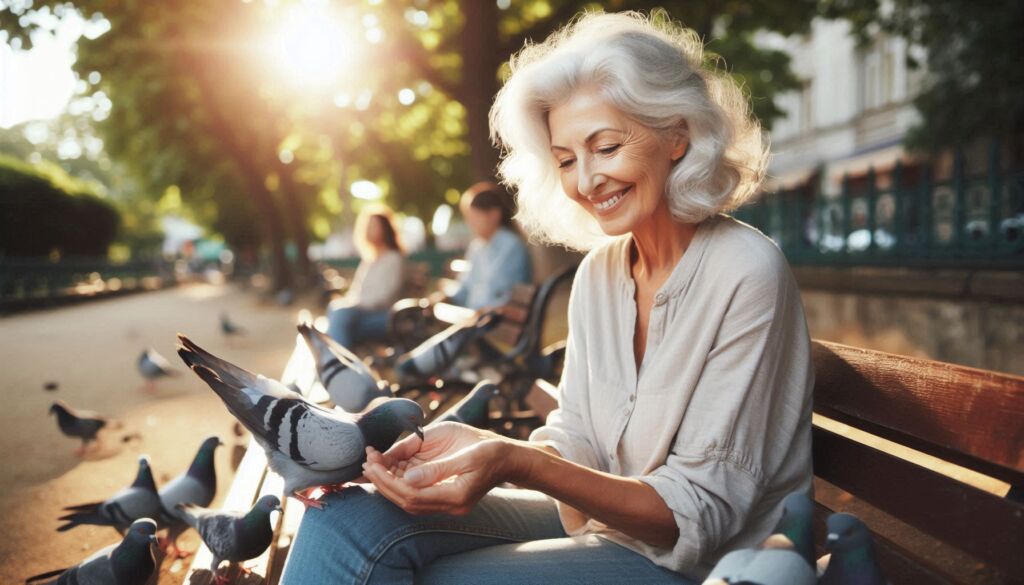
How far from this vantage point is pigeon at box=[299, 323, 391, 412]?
129 inches

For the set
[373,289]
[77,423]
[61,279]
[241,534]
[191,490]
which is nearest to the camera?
[241,534]

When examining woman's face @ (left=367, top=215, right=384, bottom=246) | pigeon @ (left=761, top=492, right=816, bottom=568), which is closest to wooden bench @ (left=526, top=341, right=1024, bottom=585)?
pigeon @ (left=761, top=492, right=816, bottom=568)

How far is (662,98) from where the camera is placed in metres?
1.82

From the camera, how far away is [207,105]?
1641cm

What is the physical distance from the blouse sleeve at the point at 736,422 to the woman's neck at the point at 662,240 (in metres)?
0.30

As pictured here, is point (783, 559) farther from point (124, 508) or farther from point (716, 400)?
point (124, 508)

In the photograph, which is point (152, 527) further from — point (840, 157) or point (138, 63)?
point (840, 157)

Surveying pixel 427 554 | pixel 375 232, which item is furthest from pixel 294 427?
pixel 375 232

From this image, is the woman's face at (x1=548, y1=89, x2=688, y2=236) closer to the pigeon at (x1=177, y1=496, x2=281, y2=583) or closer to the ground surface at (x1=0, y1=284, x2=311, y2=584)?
the pigeon at (x1=177, y1=496, x2=281, y2=583)

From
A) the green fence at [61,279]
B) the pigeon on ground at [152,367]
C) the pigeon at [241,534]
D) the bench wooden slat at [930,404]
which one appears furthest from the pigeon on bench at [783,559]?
the green fence at [61,279]

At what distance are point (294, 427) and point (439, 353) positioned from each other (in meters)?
2.56

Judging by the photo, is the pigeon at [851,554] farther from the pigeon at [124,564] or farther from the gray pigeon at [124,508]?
the gray pigeon at [124,508]

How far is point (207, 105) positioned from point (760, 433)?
17.0 metres

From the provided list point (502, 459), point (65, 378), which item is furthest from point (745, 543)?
point (65, 378)
